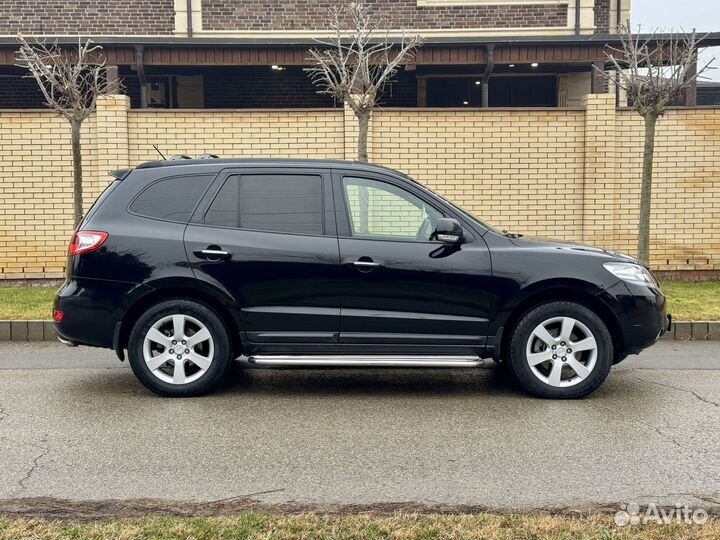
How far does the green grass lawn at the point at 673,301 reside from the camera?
9531mm

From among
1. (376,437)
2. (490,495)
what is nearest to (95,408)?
(376,437)

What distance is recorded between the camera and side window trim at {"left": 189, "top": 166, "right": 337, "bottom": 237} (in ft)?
21.5

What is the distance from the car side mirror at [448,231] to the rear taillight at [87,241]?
2489 mm

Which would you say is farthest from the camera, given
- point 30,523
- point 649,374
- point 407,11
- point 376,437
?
point 407,11

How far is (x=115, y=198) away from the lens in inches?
262

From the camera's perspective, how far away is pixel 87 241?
6488 mm

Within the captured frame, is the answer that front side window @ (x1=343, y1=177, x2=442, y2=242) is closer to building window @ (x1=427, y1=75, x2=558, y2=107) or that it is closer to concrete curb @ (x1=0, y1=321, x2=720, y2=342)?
concrete curb @ (x1=0, y1=321, x2=720, y2=342)

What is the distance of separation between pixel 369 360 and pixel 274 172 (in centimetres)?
165

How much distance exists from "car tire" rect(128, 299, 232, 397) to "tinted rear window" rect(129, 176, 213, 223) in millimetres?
681

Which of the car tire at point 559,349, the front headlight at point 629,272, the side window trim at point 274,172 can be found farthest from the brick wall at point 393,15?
the car tire at point 559,349

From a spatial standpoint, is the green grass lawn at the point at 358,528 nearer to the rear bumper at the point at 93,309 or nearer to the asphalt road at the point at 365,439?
the asphalt road at the point at 365,439

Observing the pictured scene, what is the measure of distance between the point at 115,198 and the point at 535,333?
3355mm

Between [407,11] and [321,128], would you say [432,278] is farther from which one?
[407,11]

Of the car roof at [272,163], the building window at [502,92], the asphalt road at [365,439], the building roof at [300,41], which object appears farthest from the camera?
the building window at [502,92]
